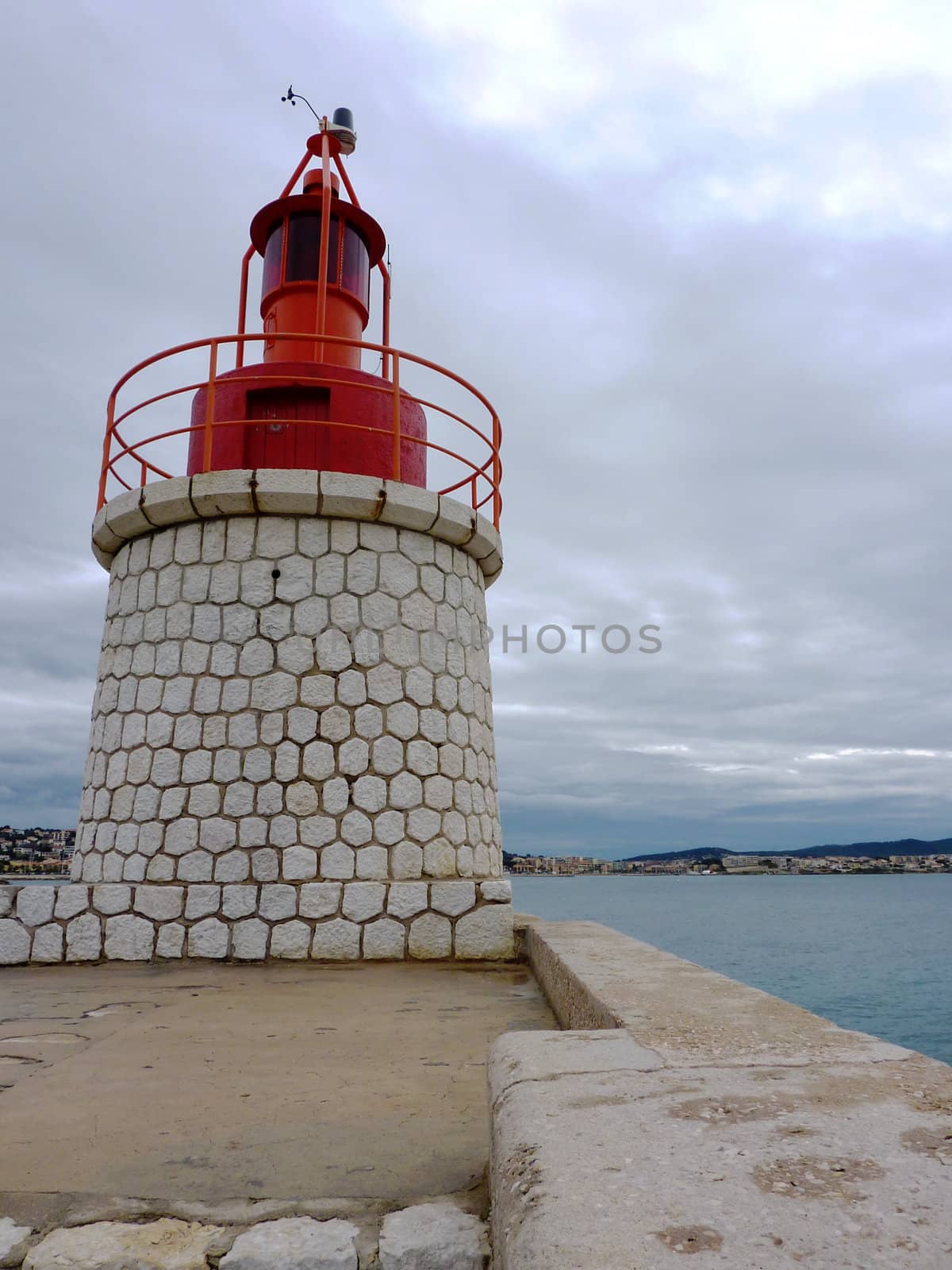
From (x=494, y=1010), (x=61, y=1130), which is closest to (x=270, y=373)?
(x=494, y=1010)

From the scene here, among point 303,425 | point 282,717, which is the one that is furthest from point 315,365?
point 282,717

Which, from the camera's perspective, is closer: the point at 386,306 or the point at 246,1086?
the point at 246,1086

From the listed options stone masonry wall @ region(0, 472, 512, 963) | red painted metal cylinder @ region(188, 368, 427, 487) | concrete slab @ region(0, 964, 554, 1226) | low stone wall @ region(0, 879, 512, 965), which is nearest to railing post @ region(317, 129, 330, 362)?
red painted metal cylinder @ region(188, 368, 427, 487)

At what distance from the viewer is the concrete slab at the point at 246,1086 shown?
2.24m

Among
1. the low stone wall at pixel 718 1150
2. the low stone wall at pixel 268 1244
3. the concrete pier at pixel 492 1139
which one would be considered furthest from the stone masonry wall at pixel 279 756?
the low stone wall at pixel 268 1244

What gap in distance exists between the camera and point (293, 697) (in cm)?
658

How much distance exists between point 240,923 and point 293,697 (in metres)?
1.69

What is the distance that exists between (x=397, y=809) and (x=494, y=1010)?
220cm

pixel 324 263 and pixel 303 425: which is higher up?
pixel 324 263

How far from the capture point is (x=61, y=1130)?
261cm

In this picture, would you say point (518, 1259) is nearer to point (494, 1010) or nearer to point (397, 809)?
point (494, 1010)

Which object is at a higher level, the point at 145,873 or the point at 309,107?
the point at 309,107

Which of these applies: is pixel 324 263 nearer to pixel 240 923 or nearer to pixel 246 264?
pixel 246 264

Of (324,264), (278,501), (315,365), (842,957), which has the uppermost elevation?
(324,264)
